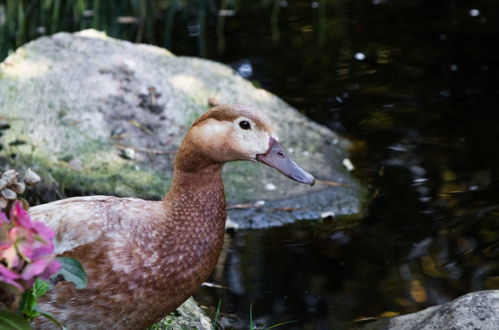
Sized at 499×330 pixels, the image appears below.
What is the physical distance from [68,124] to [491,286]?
298 centimetres

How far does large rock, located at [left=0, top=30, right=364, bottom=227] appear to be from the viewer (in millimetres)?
5523

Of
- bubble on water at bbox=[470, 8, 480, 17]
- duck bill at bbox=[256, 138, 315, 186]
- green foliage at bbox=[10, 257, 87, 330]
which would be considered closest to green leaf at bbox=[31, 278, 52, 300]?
green foliage at bbox=[10, 257, 87, 330]

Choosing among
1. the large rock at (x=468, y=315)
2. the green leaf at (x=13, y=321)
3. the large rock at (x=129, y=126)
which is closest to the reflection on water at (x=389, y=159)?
the large rock at (x=129, y=126)

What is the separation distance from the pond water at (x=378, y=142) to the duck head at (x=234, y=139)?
1440 millimetres

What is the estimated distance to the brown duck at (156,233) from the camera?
3.12 metres

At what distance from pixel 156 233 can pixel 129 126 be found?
2721mm

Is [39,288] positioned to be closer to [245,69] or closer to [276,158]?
[276,158]

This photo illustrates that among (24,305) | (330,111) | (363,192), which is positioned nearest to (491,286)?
(363,192)

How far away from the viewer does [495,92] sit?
7.29 meters

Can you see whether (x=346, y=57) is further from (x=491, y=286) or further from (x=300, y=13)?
(x=491, y=286)

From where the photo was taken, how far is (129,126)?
19.4 ft

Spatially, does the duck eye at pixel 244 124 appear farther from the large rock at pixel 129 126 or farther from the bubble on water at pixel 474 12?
the bubble on water at pixel 474 12

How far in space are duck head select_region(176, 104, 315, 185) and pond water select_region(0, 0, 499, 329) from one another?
1.44m

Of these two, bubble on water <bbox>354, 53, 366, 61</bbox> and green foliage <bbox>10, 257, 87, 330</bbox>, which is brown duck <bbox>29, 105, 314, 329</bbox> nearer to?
green foliage <bbox>10, 257, 87, 330</bbox>
